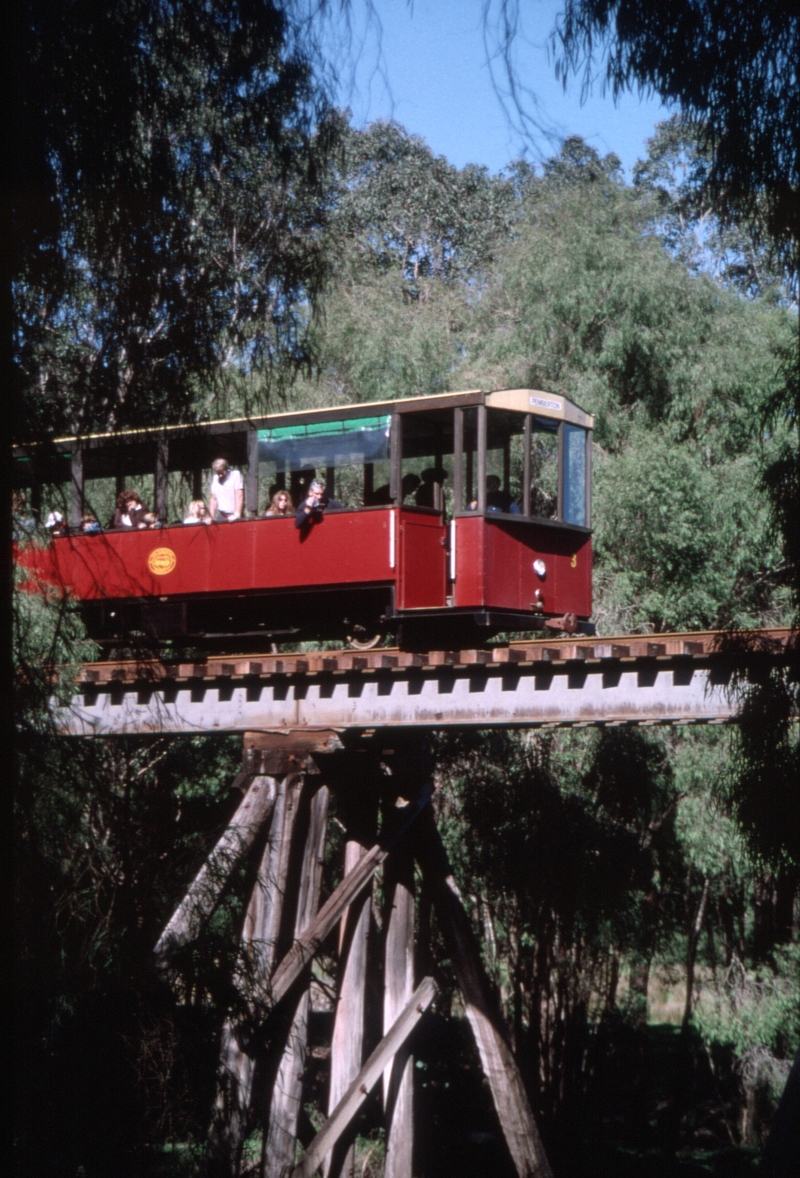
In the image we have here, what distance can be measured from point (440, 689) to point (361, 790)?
1.94 meters

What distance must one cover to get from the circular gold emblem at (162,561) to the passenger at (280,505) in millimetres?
963

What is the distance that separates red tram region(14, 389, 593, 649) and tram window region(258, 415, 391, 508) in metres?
0.01

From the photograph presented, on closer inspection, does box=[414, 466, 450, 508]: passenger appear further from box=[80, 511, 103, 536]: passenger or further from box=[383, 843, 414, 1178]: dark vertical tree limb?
box=[80, 511, 103, 536]: passenger

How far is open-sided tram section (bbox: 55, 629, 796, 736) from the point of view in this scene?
25.4ft

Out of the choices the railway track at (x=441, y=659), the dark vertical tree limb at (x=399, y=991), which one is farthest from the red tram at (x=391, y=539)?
the dark vertical tree limb at (x=399, y=991)

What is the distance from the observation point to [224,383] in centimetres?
400

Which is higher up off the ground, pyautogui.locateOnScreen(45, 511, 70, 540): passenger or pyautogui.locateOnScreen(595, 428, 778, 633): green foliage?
pyautogui.locateOnScreen(595, 428, 778, 633): green foliage

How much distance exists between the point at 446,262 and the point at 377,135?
11034mm

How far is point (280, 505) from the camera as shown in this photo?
10.8m

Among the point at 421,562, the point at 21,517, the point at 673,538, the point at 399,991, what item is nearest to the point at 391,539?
the point at 421,562

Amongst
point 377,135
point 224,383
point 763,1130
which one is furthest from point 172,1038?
point 763,1130

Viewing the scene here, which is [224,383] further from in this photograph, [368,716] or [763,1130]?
[763,1130]

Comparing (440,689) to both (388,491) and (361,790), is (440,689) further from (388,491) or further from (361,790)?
(388,491)

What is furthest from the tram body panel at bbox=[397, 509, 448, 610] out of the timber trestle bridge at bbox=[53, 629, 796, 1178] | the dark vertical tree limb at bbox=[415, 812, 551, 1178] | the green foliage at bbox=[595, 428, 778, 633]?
the green foliage at bbox=[595, 428, 778, 633]
